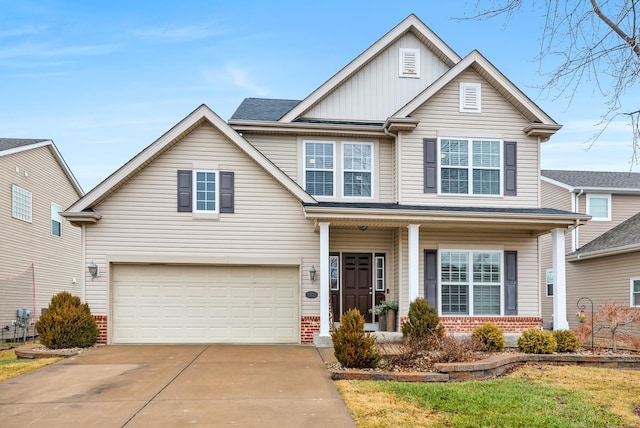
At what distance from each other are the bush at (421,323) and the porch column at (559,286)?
3.68 metres

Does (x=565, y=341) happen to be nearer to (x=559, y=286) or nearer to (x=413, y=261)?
(x=559, y=286)

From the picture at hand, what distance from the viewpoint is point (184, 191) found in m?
14.0

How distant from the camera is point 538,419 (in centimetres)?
684

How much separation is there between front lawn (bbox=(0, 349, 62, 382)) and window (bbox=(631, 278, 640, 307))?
17302 millimetres

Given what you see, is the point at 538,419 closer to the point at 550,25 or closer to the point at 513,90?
the point at 550,25

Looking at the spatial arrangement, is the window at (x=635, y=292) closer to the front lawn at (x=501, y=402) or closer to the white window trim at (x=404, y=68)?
the front lawn at (x=501, y=402)

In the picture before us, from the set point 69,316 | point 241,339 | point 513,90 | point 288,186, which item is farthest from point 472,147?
point 69,316

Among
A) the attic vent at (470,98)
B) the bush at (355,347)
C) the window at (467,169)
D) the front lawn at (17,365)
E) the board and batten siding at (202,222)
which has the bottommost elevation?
the front lawn at (17,365)

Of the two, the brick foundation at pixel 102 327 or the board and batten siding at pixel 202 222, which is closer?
the brick foundation at pixel 102 327

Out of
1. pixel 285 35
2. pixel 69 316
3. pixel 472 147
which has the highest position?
pixel 285 35

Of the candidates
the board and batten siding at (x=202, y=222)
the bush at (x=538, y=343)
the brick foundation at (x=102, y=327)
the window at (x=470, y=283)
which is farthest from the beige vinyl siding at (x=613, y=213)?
the brick foundation at (x=102, y=327)

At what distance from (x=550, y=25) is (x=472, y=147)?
8.51 metres

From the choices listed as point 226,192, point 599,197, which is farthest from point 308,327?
point 599,197

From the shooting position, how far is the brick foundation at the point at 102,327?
13414mm
